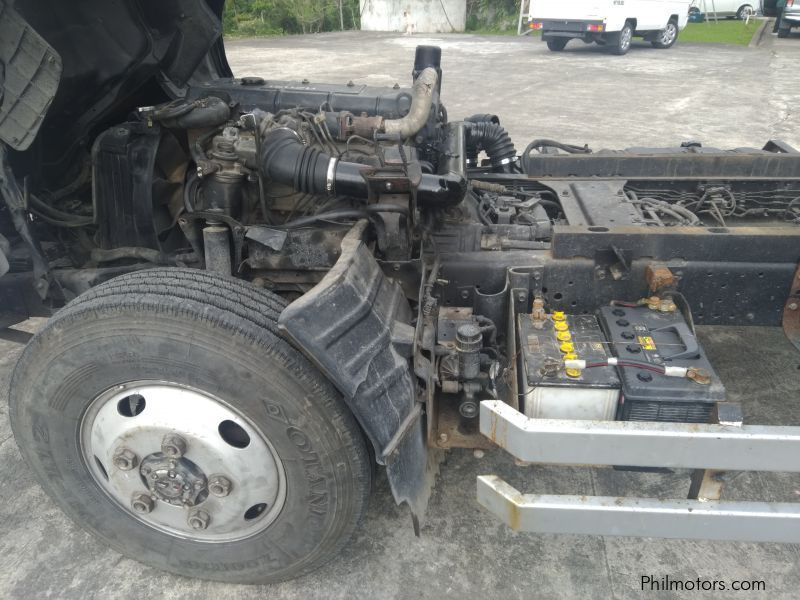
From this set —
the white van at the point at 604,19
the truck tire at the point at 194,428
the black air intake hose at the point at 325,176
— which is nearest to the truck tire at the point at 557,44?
the white van at the point at 604,19

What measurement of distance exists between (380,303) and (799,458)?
4.21 ft

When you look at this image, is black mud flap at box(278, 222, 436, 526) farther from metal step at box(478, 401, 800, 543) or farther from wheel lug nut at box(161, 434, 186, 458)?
wheel lug nut at box(161, 434, 186, 458)

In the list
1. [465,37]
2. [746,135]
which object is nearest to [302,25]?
[465,37]

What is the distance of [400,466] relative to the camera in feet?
6.07

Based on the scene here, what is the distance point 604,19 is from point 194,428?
16.2m

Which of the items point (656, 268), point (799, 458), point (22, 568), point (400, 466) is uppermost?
point (656, 268)

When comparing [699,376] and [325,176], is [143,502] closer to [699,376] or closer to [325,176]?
[325,176]

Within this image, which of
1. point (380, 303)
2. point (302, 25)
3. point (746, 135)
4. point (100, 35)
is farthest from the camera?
point (302, 25)

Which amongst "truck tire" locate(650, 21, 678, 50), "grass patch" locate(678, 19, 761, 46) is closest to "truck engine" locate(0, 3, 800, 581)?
"truck tire" locate(650, 21, 678, 50)

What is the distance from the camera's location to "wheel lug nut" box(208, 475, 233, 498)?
1942 mm

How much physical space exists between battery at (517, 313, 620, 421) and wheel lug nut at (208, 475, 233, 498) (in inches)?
39.3

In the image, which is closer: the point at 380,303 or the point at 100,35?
the point at 380,303

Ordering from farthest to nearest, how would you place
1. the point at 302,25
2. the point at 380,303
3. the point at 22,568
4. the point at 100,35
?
the point at 302,25, the point at 100,35, the point at 22,568, the point at 380,303

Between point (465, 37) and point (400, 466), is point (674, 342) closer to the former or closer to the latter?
point (400, 466)
